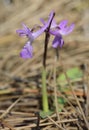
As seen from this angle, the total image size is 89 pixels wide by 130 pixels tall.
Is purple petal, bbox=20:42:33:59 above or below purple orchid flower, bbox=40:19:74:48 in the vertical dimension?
below

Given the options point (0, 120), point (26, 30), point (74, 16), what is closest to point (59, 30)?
point (26, 30)

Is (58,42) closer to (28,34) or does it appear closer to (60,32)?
(60,32)

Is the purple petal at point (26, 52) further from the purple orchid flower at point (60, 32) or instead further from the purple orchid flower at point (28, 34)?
the purple orchid flower at point (60, 32)

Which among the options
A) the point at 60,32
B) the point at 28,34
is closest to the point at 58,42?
the point at 60,32

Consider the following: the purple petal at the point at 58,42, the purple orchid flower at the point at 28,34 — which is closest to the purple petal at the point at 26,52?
the purple orchid flower at the point at 28,34

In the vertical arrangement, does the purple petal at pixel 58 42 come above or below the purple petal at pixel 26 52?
above

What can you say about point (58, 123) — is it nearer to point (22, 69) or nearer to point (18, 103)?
point (18, 103)

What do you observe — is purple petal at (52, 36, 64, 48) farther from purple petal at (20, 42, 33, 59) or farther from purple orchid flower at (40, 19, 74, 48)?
purple petal at (20, 42, 33, 59)

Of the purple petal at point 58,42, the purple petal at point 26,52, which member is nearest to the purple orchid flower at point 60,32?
the purple petal at point 58,42

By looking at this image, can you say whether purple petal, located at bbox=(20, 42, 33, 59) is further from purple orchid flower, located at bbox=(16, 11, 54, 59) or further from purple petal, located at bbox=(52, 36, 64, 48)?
purple petal, located at bbox=(52, 36, 64, 48)

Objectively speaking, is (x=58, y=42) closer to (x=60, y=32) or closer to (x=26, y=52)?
(x=60, y=32)

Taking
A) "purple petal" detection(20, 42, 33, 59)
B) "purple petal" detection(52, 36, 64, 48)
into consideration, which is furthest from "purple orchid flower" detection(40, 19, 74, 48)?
"purple petal" detection(20, 42, 33, 59)
